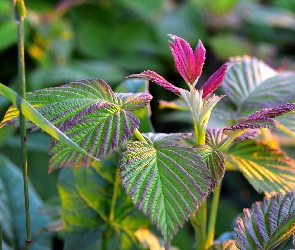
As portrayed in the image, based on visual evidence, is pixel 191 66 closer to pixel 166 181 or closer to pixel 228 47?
pixel 166 181

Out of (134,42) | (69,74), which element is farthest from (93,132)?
(134,42)

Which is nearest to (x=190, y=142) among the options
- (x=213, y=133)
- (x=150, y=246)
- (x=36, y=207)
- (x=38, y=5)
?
(x=213, y=133)

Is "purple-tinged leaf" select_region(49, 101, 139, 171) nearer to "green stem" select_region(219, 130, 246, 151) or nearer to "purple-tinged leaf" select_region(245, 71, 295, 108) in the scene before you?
"green stem" select_region(219, 130, 246, 151)

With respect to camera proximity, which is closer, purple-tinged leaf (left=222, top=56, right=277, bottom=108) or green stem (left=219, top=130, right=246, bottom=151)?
green stem (left=219, top=130, right=246, bottom=151)

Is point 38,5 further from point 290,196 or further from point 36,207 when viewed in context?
point 290,196

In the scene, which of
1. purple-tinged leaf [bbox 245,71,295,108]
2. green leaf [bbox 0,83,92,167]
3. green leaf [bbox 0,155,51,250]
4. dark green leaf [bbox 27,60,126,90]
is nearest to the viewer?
green leaf [bbox 0,83,92,167]

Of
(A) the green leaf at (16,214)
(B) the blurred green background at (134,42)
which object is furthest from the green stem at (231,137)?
(B) the blurred green background at (134,42)

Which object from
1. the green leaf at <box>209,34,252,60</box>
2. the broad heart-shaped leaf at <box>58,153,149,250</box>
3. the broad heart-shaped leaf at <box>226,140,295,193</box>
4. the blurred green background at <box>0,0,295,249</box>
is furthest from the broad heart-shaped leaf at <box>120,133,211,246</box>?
the green leaf at <box>209,34,252,60</box>
